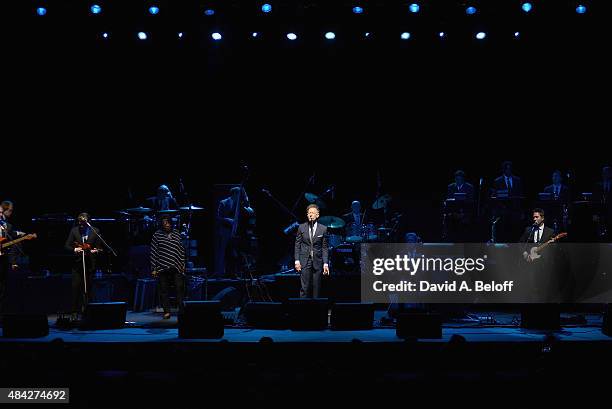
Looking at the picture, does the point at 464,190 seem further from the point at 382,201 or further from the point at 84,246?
the point at 84,246

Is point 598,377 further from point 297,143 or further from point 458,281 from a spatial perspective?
point 297,143

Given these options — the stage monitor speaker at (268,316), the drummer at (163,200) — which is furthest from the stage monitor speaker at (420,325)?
the drummer at (163,200)

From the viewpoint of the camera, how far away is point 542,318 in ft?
35.4

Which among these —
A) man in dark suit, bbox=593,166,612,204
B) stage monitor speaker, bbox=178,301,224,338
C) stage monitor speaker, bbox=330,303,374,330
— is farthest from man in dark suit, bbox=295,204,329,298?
man in dark suit, bbox=593,166,612,204

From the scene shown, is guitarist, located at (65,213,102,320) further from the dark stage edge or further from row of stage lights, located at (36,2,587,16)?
the dark stage edge

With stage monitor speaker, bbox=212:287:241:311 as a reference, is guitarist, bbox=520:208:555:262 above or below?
above

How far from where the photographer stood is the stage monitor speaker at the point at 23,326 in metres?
9.89

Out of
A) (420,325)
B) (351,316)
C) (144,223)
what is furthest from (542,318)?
(144,223)

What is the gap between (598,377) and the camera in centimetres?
Answer: 586

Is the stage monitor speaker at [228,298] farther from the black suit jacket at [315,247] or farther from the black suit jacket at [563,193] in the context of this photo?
the black suit jacket at [563,193]

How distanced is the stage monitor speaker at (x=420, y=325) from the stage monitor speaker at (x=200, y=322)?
268 centimetres

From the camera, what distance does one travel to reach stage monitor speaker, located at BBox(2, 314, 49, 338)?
9.89 metres

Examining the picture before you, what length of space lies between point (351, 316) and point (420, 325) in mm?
1378

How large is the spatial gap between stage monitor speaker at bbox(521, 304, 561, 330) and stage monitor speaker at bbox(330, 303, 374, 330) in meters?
2.52
